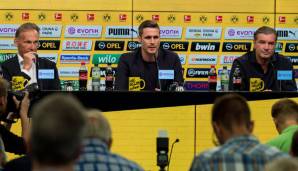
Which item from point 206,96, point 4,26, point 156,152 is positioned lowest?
point 156,152

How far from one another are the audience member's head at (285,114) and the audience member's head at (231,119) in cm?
144

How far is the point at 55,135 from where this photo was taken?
3.20 metres

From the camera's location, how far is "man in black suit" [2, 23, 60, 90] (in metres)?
8.42

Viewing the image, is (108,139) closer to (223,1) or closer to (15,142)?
(15,142)

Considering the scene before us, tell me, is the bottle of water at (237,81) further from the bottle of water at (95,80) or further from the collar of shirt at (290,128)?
the collar of shirt at (290,128)

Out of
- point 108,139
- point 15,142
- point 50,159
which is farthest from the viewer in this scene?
point 15,142

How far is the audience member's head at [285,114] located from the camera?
5844 mm

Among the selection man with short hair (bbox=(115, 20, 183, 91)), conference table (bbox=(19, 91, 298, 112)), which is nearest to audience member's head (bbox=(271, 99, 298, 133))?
conference table (bbox=(19, 91, 298, 112))

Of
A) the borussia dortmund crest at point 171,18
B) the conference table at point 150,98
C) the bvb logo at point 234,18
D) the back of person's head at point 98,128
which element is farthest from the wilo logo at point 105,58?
the back of person's head at point 98,128

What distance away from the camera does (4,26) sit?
12047 millimetres

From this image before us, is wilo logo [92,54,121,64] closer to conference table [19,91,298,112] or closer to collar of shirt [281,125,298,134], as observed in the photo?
conference table [19,91,298,112]

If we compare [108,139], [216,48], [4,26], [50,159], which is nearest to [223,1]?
[216,48]

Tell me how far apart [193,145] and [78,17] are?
15.8 ft

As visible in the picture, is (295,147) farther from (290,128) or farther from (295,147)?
(290,128)
